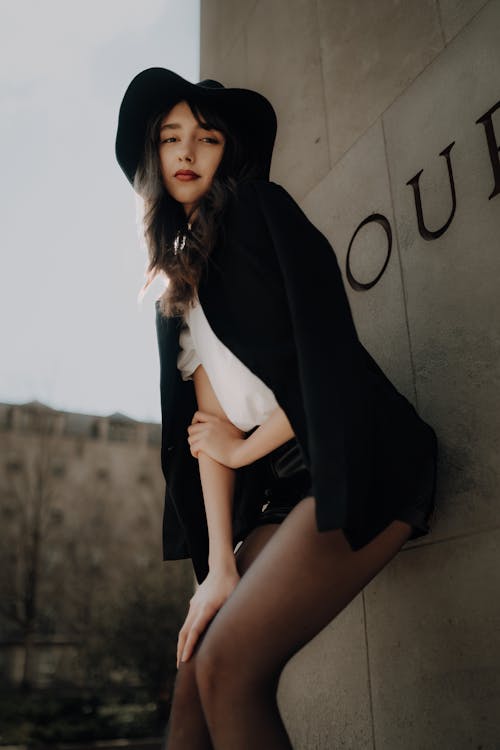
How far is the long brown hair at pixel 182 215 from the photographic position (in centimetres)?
171

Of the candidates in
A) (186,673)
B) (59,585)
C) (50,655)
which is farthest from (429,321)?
(50,655)

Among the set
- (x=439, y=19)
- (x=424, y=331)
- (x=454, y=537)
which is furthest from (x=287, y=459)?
(x=439, y=19)

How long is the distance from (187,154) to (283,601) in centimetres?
132

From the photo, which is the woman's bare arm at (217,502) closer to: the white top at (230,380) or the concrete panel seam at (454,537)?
the white top at (230,380)

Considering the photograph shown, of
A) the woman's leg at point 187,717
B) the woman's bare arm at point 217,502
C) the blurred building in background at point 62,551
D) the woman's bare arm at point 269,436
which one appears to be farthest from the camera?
the blurred building in background at point 62,551

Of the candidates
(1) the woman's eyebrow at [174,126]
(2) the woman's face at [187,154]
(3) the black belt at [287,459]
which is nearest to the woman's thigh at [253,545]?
(3) the black belt at [287,459]

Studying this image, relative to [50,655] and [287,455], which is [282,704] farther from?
[50,655]

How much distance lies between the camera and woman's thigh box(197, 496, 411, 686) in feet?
4.22

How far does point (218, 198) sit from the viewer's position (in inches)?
69.5

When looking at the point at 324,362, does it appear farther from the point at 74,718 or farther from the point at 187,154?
the point at 74,718

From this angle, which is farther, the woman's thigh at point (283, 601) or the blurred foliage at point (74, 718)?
the blurred foliage at point (74, 718)

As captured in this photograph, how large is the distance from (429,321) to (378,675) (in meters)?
1.20

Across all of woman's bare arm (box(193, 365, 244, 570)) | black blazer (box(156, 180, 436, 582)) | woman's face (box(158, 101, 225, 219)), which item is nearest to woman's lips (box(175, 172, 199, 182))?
woman's face (box(158, 101, 225, 219))

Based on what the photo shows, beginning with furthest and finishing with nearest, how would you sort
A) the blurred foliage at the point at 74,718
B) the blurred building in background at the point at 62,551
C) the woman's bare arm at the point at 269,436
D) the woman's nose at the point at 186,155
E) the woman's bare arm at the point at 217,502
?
the blurred building in background at the point at 62,551 → the blurred foliage at the point at 74,718 → the woman's nose at the point at 186,155 → the woman's bare arm at the point at 217,502 → the woman's bare arm at the point at 269,436
